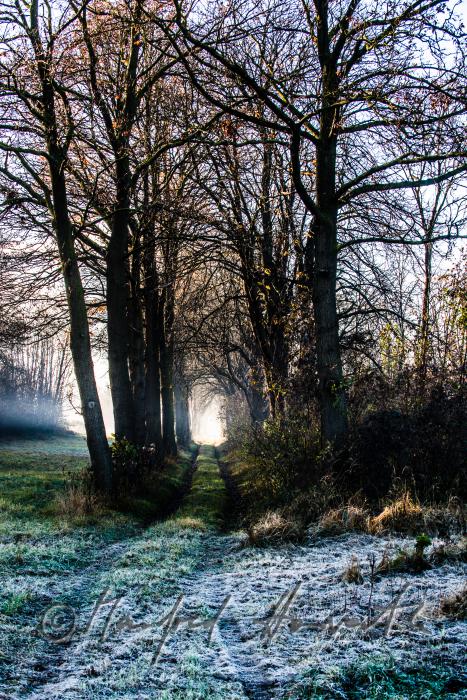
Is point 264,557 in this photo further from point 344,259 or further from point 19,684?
point 344,259

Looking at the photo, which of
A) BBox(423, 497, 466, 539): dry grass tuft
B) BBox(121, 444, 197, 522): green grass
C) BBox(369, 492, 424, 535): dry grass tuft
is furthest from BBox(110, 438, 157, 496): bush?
BBox(423, 497, 466, 539): dry grass tuft

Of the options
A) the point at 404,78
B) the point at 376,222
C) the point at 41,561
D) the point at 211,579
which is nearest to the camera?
the point at 211,579

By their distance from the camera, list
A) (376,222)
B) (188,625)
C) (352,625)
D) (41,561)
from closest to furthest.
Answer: (352,625), (188,625), (41,561), (376,222)

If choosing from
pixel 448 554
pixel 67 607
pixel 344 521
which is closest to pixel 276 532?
pixel 344 521

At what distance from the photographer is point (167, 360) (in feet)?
66.0

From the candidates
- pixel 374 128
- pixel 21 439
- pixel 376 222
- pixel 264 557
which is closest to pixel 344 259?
pixel 376 222

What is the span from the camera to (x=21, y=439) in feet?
114

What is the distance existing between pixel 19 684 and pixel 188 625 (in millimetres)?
1475

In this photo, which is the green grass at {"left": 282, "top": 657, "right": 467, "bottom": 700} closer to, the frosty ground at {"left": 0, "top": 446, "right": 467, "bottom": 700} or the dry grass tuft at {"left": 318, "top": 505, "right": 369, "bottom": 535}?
the frosty ground at {"left": 0, "top": 446, "right": 467, "bottom": 700}

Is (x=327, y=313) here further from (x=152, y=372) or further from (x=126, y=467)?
(x=152, y=372)

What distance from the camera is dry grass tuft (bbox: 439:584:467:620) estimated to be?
14.3ft

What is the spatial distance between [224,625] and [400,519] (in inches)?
137

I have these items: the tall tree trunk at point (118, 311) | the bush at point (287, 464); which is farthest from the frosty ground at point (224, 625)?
the tall tree trunk at point (118, 311)

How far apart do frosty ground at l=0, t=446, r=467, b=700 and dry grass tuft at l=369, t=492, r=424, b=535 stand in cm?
36
